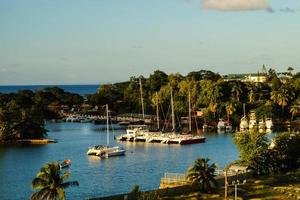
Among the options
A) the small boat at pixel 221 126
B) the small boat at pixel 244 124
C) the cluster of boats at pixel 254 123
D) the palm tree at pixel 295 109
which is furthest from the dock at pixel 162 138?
the palm tree at pixel 295 109

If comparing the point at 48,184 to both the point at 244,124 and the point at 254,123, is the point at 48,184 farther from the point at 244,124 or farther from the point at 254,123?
the point at 254,123

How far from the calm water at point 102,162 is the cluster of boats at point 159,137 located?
2.55 metres

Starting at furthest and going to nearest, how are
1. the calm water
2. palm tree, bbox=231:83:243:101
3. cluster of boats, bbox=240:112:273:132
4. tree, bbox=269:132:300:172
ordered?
palm tree, bbox=231:83:243:101
cluster of boats, bbox=240:112:273:132
the calm water
tree, bbox=269:132:300:172

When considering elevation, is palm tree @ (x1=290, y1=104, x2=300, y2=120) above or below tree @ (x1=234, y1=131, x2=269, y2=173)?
above

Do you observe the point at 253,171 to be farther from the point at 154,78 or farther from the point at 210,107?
the point at 154,78

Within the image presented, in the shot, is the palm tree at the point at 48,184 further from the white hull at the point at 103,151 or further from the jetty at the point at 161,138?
the jetty at the point at 161,138

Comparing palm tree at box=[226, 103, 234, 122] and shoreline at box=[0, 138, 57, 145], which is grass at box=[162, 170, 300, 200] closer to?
shoreline at box=[0, 138, 57, 145]

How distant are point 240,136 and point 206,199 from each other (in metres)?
17.5

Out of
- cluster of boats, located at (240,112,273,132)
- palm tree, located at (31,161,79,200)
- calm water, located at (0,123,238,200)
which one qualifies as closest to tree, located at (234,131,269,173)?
calm water, located at (0,123,238,200)

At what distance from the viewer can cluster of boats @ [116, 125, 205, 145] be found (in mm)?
118500

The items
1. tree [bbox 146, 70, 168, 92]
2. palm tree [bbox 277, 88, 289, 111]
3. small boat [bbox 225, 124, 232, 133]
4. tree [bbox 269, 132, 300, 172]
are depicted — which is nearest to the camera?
tree [bbox 269, 132, 300, 172]

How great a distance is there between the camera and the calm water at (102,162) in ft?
239

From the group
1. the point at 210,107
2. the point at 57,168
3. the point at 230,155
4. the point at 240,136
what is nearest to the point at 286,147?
the point at 240,136

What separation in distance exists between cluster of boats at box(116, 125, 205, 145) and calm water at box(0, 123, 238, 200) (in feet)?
8.36
